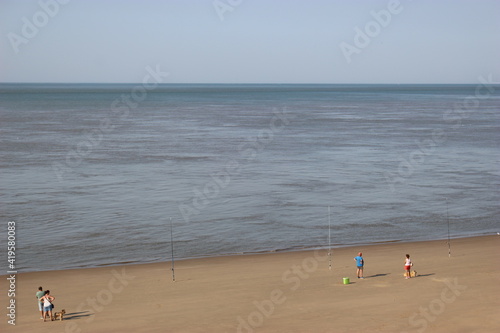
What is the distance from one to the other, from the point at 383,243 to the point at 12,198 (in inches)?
782

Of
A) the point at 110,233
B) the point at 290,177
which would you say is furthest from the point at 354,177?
the point at 110,233

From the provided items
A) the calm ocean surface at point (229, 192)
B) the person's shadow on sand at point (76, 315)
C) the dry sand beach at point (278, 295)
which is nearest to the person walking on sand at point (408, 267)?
the dry sand beach at point (278, 295)

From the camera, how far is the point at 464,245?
27484 millimetres

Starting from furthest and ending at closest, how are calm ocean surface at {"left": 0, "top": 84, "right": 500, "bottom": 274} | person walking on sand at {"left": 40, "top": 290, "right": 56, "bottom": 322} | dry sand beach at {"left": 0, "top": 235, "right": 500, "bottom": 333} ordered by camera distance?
calm ocean surface at {"left": 0, "top": 84, "right": 500, "bottom": 274}
person walking on sand at {"left": 40, "top": 290, "right": 56, "bottom": 322}
dry sand beach at {"left": 0, "top": 235, "right": 500, "bottom": 333}

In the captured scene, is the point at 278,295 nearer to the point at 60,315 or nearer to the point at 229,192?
the point at 60,315

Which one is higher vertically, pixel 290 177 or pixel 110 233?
pixel 290 177

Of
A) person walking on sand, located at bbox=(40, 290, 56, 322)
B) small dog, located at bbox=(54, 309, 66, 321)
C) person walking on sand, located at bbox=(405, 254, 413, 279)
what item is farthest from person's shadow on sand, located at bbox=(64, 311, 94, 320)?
person walking on sand, located at bbox=(405, 254, 413, 279)

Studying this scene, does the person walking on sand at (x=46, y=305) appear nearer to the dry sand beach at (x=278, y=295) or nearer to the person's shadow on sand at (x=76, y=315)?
the dry sand beach at (x=278, y=295)

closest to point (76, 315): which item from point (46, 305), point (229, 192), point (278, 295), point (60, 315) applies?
point (60, 315)

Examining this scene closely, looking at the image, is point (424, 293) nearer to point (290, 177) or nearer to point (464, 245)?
point (464, 245)

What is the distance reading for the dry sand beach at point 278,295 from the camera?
58.4 feet

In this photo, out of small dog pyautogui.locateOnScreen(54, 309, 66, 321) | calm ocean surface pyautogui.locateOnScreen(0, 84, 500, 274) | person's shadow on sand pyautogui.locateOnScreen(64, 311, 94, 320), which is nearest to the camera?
small dog pyautogui.locateOnScreen(54, 309, 66, 321)

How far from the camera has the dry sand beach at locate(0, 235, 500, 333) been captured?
58.4 ft

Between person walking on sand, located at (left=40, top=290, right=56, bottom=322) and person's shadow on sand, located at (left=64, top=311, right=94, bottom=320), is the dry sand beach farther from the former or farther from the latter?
person walking on sand, located at (left=40, top=290, right=56, bottom=322)
